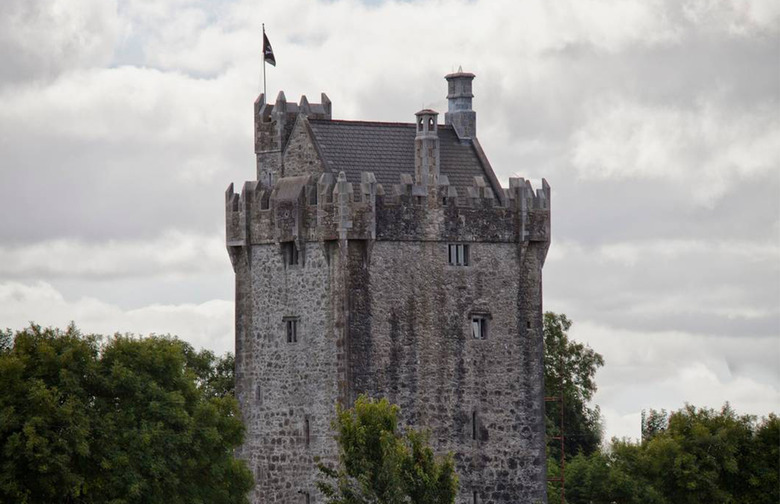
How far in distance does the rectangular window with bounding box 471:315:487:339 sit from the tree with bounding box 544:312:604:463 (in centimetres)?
2868

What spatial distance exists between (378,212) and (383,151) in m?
4.12

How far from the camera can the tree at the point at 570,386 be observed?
124625 mm

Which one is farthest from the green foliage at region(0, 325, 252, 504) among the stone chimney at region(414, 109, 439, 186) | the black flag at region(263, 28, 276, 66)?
the black flag at region(263, 28, 276, 66)

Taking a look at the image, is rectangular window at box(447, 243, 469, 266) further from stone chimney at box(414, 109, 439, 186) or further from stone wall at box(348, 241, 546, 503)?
stone chimney at box(414, 109, 439, 186)

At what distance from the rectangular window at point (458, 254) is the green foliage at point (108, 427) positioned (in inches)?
418

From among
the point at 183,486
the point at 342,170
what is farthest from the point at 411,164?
the point at 183,486

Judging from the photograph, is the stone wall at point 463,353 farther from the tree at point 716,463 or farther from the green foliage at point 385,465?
the tree at point 716,463

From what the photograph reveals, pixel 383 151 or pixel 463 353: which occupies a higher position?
pixel 383 151

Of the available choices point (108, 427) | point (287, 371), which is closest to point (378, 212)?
point (287, 371)

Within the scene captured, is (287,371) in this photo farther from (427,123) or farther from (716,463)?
(716,463)

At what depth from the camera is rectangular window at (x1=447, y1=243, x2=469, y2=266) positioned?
93312 mm

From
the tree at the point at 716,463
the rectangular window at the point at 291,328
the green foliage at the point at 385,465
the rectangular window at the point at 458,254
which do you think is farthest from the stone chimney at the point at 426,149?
the tree at the point at 716,463

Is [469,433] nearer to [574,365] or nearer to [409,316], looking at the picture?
[409,316]

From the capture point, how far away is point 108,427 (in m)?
83.9
